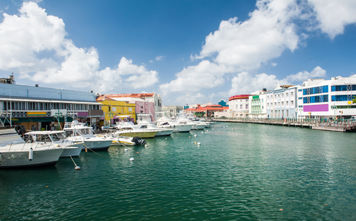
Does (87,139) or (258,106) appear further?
(258,106)

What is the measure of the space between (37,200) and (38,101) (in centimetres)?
3371

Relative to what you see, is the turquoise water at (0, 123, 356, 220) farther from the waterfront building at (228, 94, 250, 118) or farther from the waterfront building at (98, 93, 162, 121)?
the waterfront building at (228, 94, 250, 118)

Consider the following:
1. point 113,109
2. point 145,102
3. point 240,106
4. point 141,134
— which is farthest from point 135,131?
point 240,106

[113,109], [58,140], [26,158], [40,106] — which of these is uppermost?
[40,106]

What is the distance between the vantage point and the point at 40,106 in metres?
43.8

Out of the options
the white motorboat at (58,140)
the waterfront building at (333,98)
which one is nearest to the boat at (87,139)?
the white motorboat at (58,140)

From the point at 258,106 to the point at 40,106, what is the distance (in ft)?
360

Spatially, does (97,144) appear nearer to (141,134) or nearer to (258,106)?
(141,134)

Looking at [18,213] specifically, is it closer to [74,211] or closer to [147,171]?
[74,211]

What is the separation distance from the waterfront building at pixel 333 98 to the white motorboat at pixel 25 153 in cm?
8062

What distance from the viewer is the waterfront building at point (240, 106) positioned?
140 meters

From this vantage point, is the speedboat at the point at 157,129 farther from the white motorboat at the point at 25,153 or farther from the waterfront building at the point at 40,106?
the white motorboat at the point at 25,153

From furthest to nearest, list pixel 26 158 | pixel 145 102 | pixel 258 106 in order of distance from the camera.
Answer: pixel 258 106 < pixel 145 102 < pixel 26 158

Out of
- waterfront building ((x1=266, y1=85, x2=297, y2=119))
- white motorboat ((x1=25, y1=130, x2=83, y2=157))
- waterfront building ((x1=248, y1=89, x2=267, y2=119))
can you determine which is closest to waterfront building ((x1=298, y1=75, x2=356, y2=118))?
waterfront building ((x1=266, y1=85, x2=297, y2=119))
